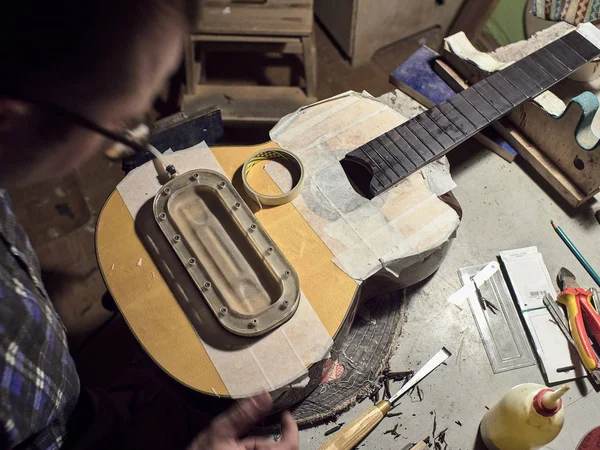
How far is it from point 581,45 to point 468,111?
1.17ft

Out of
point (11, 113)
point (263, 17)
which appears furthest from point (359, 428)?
point (263, 17)

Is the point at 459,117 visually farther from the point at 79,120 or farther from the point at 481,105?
the point at 79,120

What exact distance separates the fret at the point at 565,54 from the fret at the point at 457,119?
0.30 m

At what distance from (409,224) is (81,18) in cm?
70

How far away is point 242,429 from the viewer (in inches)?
32.3

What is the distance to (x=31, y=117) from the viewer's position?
1.23ft

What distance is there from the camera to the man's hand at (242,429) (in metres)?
0.79

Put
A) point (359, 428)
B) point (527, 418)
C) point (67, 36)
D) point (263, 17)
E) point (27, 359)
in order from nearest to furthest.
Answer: point (67, 36) → point (27, 359) → point (527, 418) → point (359, 428) → point (263, 17)

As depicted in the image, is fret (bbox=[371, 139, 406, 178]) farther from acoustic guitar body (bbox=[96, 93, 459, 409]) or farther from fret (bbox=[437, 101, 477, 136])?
fret (bbox=[437, 101, 477, 136])

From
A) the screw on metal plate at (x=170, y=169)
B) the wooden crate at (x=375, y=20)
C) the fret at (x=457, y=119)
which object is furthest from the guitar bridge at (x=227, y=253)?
the wooden crate at (x=375, y=20)

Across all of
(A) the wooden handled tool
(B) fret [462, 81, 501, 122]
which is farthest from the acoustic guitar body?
(B) fret [462, 81, 501, 122]

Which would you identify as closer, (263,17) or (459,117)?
(459,117)

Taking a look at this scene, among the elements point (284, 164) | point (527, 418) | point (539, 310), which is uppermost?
point (284, 164)

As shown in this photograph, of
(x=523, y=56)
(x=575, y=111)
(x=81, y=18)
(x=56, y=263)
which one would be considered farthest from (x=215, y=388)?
(x=56, y=263)
